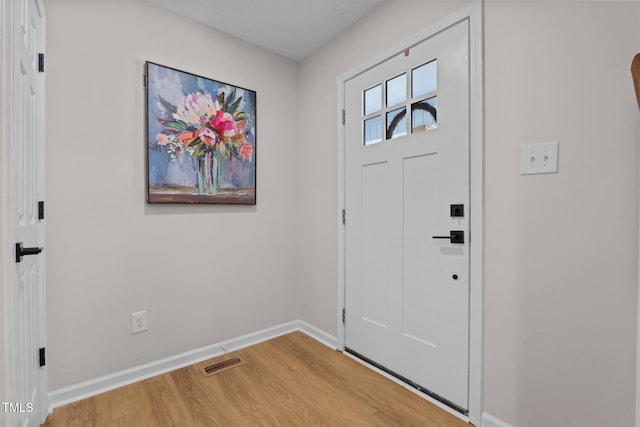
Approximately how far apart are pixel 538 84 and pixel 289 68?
6.52 feet

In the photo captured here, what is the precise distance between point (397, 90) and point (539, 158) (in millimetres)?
940

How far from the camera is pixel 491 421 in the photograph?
1443 mm

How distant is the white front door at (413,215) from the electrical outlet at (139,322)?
54.8 inches

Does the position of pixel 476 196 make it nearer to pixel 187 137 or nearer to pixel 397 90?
pixel 397 90

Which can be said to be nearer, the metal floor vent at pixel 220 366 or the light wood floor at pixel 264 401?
the light wood floor at pixel 264 401

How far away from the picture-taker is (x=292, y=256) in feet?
8.93

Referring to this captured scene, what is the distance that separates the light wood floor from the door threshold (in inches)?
1.9

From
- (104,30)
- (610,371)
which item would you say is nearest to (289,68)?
(104,30)

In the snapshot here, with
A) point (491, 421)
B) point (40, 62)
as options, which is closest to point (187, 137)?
point (40, 62)

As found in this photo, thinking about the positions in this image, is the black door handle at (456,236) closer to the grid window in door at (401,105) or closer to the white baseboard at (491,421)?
the grid window in door at (401,105)

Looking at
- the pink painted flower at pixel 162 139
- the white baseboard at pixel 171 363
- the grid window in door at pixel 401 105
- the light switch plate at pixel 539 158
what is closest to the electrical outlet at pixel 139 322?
the white baseboard at pixel 171 363

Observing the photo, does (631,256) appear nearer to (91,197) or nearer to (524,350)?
(524,350)

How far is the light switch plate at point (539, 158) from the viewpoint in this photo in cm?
125

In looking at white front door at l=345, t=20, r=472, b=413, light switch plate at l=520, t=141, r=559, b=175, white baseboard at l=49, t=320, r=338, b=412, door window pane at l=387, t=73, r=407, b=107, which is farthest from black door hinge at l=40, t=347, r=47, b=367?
light switch plate at l=520, t=141, r=559, b=175
